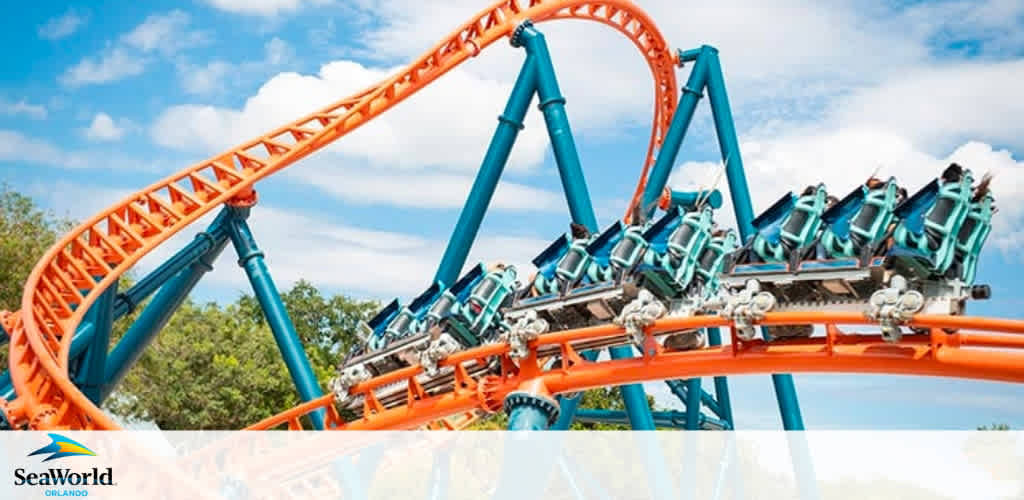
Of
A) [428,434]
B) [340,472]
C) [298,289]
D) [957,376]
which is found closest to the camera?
[957,376]

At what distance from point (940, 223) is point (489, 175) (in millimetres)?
6025

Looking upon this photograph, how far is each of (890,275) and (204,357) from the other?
691 inches

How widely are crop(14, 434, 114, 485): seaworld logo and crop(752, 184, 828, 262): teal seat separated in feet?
16.9

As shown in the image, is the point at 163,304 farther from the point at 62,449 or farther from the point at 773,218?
the point at 773,218

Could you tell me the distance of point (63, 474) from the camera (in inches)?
360

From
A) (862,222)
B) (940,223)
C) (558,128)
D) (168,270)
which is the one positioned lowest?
(940,223)

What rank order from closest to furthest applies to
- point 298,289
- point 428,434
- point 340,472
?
1. point 340,472
2. point 428,434
3. point 298,289

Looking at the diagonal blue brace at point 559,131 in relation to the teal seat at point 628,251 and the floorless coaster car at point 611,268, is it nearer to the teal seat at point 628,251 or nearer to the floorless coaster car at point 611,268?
the floorless coaster car at point 611,268

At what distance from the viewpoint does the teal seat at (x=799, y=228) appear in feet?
25.1

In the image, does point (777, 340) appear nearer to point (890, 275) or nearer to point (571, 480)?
point (890, 275)

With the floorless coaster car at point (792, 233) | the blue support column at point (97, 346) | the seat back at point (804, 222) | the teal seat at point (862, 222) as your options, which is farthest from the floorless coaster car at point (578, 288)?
Answer: the blue support column at point (97, 346)

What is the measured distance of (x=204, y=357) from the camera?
22734 mm

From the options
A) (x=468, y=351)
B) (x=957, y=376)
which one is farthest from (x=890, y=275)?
(x=468, y=351)

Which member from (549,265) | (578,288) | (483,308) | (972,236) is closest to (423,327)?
(483,308)
